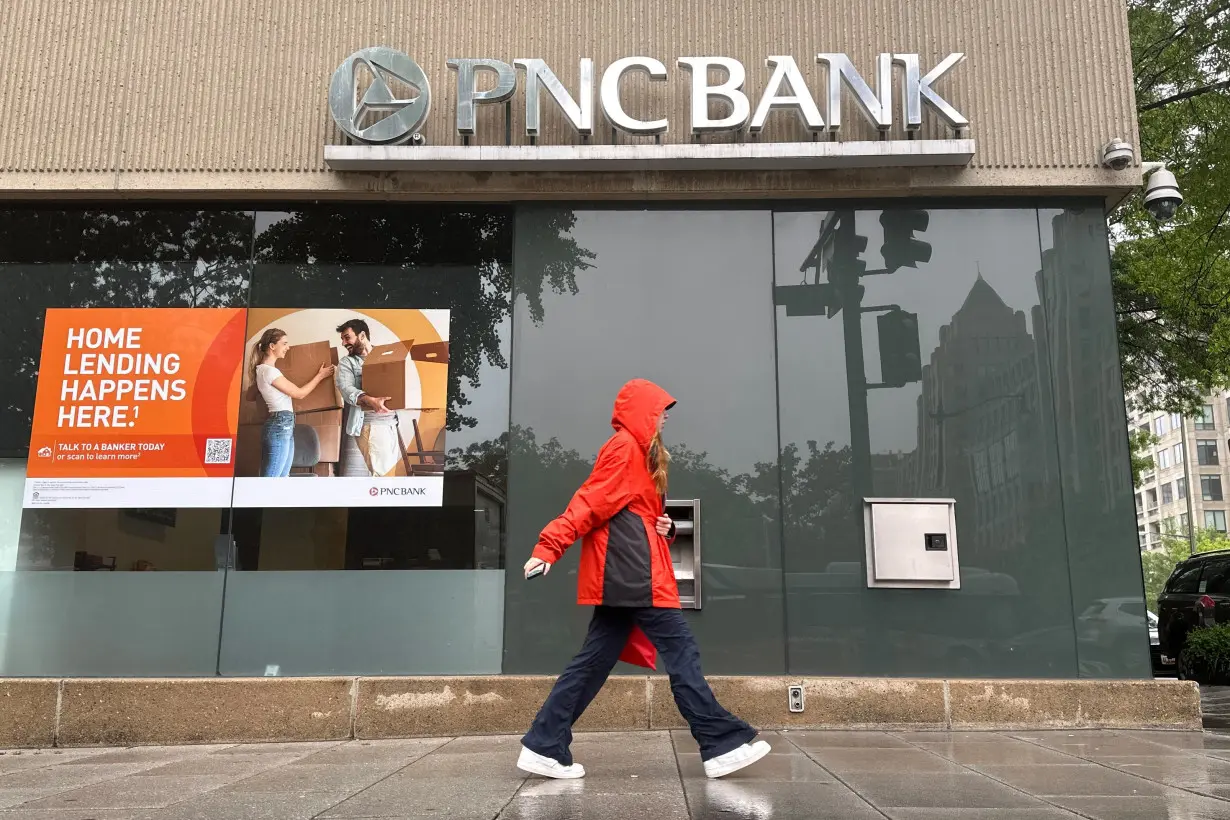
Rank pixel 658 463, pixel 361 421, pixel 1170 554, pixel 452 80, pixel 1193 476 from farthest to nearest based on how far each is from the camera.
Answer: pixel 1193 476
pixel 1170 554
pixel 452 80
pixel 361 421
pixel 658 463

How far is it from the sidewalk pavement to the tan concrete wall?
12.7 feet

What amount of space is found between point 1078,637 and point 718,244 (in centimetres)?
373

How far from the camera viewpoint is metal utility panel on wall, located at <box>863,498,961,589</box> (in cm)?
636

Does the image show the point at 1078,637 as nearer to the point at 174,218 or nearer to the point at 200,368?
the point at 200,368

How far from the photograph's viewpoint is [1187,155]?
36.7ft

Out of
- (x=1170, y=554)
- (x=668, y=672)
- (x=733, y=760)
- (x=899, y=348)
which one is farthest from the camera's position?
(x=1170, y=554)

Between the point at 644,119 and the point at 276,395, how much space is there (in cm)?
341

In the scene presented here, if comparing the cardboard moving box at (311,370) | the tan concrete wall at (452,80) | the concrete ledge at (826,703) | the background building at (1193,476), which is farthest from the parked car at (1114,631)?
the background building at (1193,476)

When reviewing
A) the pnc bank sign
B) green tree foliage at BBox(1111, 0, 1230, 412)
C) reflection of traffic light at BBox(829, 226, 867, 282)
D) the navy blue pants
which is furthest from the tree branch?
the navy blue pants

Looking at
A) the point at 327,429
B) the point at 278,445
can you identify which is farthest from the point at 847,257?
the point at 278,445

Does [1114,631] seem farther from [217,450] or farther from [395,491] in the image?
[217,450]

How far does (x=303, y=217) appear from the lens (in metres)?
7.08

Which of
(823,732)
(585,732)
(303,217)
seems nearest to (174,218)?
(303,217)

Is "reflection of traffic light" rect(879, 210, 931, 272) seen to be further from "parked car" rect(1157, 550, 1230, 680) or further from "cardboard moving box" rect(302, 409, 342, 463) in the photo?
"parked car" rect(1157, 550, 1230, 680)
